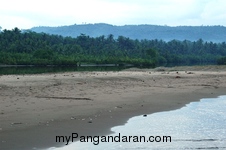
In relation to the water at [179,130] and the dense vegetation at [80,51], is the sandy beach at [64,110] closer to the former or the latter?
the water at [179,130]

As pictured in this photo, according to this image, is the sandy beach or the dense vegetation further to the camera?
the dense vegetation

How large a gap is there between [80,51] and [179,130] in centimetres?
10053

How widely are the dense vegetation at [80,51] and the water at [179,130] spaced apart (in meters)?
57.7

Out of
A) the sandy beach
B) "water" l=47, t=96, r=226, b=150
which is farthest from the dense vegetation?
"water" l=47, t=96, r=226, b=150

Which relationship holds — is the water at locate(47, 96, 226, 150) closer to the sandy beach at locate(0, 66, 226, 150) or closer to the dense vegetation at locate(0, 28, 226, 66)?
the sandy beach at locate(0, 66, 226, 150)

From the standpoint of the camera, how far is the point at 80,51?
110562 millimetres

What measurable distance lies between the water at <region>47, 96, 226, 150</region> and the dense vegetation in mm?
57742

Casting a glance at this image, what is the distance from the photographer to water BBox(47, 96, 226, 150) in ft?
30.1

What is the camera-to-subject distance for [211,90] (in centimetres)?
2408

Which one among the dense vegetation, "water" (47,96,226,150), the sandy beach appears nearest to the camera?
"water" (47,96,226,150)

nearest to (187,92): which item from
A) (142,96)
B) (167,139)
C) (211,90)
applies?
(211,90)

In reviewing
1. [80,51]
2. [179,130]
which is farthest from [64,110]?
[80,51]

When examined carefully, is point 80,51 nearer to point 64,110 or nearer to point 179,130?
point 64,110

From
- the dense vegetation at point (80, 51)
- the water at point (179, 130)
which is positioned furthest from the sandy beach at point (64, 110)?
the dense vegetation at point (80, 51)
